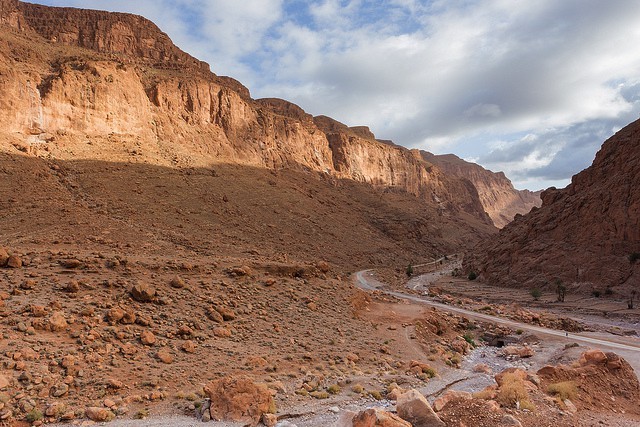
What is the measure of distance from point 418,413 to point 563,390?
188 inches

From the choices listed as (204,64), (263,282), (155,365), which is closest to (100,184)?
(263,282)

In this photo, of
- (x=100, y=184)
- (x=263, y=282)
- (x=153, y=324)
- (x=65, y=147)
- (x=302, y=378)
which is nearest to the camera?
(x=302, y=378)

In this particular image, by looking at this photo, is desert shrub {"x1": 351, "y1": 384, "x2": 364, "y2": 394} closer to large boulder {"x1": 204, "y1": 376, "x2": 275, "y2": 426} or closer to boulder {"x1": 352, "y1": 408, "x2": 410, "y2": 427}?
large boulder {"x1": 204, "y1": 376, "x2": 275, "y2": 426}

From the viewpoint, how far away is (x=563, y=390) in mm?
10016

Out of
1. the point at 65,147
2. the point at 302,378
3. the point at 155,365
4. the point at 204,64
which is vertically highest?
the point at 204,64

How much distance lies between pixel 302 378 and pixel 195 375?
3.05 metres

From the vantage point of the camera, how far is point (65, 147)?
42.3m

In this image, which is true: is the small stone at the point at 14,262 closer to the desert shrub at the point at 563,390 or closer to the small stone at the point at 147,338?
the small stone at the point at 147,338

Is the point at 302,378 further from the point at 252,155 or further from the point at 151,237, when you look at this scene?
the point at 252,155

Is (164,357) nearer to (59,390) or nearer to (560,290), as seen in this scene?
(59,390)

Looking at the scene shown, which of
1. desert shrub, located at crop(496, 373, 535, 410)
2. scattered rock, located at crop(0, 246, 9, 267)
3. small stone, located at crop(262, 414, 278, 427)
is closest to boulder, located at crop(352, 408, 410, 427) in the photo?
small stone, located at crop(262, 414, 278, 427)

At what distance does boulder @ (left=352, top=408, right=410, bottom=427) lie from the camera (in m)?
7.11

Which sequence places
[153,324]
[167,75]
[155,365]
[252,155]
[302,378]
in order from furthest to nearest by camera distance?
[252,155]
[167,75]
[153,324]
[302,378]
[155,365]

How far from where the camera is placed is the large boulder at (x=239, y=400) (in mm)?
9016
